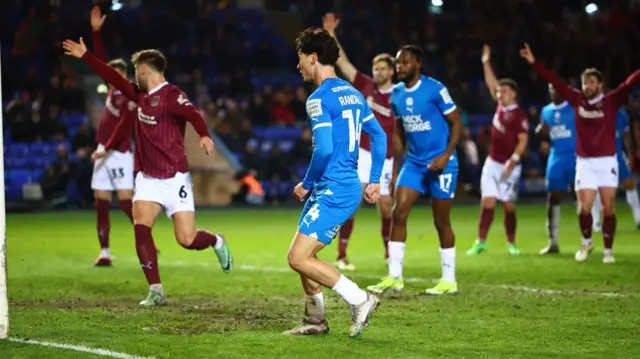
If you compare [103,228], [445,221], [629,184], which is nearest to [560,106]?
[629,184]

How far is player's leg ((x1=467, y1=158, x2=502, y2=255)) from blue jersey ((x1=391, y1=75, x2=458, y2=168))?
186 inches

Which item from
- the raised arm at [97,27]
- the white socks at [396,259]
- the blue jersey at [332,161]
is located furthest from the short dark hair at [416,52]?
the blue jersey at [332,161]

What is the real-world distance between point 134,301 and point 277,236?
852cm

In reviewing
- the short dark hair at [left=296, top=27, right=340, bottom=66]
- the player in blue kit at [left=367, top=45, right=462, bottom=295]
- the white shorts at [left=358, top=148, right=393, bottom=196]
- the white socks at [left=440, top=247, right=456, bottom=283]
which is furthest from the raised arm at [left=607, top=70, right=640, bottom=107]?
the short dark hair at [left=296, top=27, right=340, bottom=66]

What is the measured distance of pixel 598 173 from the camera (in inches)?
563

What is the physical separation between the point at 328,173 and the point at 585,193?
720 centimetres

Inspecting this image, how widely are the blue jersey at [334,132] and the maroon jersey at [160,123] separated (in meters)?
2.41

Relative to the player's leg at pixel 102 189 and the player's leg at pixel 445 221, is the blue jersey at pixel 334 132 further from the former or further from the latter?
the player's leg at pixel 102 189

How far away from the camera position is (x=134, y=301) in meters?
10.7

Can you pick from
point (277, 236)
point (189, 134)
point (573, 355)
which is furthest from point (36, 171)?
point (573, 355)

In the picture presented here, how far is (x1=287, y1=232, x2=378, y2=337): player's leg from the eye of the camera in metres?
8.00

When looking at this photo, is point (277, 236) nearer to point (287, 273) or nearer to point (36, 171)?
point (287, 273)

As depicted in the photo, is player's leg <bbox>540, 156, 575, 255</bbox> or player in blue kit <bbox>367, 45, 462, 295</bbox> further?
player's leg <bbox>540, 156, 575, 255</bbox>

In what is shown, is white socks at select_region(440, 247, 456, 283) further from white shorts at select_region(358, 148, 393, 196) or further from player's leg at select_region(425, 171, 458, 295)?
white shorts at select_region(358, 148, 393, 196)
